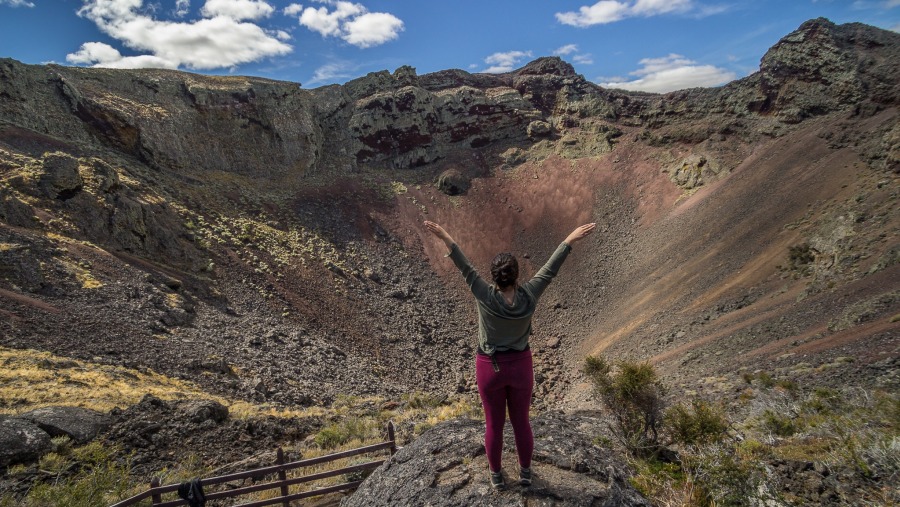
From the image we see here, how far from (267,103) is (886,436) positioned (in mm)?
44076

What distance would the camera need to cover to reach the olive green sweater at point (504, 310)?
12.0ft

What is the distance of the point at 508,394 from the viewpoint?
377 centimetres

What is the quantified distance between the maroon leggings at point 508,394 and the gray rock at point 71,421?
9856 millimetres

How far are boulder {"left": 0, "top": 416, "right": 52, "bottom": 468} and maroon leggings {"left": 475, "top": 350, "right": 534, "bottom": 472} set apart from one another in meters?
9.20

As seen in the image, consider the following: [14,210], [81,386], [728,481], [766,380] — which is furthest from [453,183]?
[728,481]

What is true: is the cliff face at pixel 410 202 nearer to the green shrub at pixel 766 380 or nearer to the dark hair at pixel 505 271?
the green shrub at pixel 766 380

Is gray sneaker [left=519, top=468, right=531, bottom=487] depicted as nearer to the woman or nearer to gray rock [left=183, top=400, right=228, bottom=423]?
the woman

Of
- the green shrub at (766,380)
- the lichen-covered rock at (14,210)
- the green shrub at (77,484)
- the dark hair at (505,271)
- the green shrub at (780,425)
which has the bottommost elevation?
the green shrub at (766,380)

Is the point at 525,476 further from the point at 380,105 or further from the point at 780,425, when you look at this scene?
the point at 380,105

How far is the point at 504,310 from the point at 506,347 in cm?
30

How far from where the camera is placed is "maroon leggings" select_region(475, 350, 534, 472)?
365cm

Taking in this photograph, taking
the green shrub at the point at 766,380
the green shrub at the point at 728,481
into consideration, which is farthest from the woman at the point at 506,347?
the green shrub at the point at 766,380

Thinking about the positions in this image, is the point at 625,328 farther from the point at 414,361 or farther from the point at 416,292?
the point at 416,292

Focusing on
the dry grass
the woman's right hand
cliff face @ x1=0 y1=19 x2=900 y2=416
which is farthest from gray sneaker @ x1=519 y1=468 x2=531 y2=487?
cliff face @ x1=0 y1=19 x2=900 y2=416
